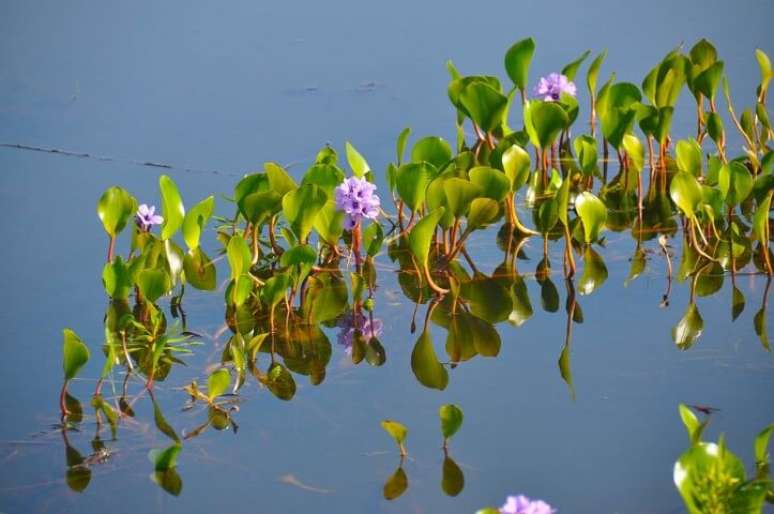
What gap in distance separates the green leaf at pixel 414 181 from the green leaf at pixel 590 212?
39 cm

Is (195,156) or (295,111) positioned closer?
(195,156)

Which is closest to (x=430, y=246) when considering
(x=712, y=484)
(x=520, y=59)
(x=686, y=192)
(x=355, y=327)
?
(x=355, y=327)

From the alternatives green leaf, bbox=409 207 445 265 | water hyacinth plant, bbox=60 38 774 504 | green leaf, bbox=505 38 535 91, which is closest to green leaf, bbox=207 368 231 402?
water hyacinth plant, bbox=60 38 774 504

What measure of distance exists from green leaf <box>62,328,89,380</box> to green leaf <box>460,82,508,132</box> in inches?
55.9

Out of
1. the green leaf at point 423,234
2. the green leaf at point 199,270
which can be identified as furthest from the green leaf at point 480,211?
the green leaf at point 199,270

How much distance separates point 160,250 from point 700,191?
136 centimetres

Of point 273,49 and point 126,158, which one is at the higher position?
point 273,49

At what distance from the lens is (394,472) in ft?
8.57

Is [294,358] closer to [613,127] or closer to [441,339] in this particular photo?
[441,339]

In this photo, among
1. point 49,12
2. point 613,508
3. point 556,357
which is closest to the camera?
point 613,508

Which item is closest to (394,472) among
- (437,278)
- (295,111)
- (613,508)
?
(613,508)

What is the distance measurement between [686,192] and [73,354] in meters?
1.59

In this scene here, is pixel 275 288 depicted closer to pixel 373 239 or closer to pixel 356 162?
pixel 373 239

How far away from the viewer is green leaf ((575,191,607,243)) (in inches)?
136
